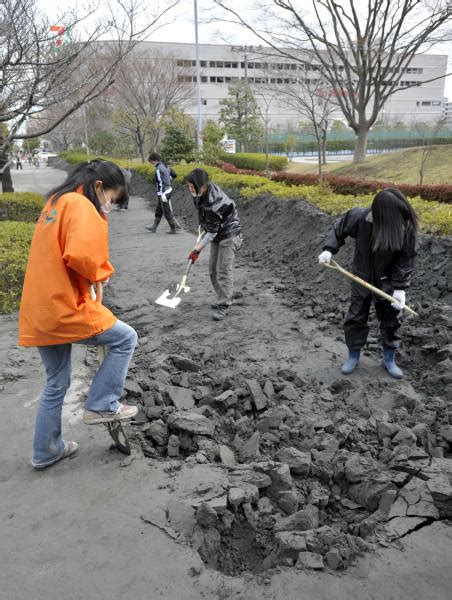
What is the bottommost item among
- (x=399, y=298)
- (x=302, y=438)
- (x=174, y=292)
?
(x=302, y=438)

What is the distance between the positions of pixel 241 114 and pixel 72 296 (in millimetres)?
33172

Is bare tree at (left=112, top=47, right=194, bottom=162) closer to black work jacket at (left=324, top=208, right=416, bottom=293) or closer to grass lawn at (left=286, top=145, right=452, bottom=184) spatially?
grass lawn at (left=286, top=145, right=452, bottom=184)

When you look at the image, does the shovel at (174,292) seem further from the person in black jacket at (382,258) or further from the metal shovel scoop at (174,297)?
the person in black jacket at (382,258)

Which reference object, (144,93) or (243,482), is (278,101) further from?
(243,482)

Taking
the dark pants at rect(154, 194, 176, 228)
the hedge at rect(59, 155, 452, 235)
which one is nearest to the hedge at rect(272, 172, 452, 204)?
the hedge at rect(59, 155, 452, 235)

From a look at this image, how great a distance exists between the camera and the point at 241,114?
32844mm

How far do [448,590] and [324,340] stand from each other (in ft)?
9.99

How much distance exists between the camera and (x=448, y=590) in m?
2.08

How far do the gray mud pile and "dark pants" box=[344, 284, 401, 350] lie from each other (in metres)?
0.35

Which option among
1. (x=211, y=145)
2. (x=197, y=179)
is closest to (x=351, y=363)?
(x=197, y=179)

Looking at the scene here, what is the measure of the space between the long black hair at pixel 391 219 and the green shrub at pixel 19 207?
935 cm

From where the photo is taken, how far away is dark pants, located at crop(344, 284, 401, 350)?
400 centimetres

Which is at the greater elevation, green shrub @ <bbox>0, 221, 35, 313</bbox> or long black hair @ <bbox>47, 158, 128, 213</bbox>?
long black hair @ <bbox>47, 158, 128, 213</bbox>

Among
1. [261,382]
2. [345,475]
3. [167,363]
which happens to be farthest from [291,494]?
[167,363]
